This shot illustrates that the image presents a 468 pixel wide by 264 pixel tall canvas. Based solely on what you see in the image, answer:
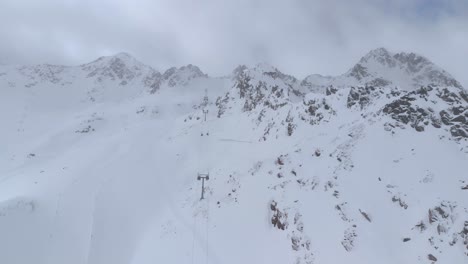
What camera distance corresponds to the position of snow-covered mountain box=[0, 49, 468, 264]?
86.4ft

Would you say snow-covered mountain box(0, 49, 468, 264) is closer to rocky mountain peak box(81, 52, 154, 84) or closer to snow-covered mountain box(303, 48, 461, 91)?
snow-covered mountain box(303, 48, 461, 91)

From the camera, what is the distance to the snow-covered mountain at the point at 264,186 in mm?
26328

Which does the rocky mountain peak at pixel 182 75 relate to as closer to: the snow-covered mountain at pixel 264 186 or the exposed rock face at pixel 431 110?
the snow-covered mountain at pixel 264 186

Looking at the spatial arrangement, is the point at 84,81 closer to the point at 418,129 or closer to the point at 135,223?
the point at 135,223

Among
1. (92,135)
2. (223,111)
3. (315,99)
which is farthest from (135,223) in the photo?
(92,135)

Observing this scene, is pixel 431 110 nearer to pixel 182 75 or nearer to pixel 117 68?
pixel 182 75

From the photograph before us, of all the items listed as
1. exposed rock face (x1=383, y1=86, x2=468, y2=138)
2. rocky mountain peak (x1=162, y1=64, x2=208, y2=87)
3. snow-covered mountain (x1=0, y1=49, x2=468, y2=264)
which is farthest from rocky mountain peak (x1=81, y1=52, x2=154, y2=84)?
exposed rock face (x1=383, y1=86, x2=468, y2=138)

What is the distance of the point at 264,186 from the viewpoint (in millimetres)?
37719

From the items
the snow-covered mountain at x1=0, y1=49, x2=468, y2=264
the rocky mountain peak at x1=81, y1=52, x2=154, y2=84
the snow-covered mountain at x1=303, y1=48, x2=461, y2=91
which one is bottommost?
the snow-covered mountain at x1=0, y1=49, x2=468, y2=264

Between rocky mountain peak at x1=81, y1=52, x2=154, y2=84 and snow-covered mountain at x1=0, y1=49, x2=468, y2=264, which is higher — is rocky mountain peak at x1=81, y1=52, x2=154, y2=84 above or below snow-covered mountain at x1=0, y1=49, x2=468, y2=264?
above

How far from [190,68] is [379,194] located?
128515 mm

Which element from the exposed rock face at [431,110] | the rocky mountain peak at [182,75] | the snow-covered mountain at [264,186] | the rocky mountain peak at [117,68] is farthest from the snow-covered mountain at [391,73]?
the exposed rock face at [431,110]

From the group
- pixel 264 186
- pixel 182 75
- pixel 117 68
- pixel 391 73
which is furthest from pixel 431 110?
pixel 117 68

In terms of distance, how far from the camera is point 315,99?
4662 cm
